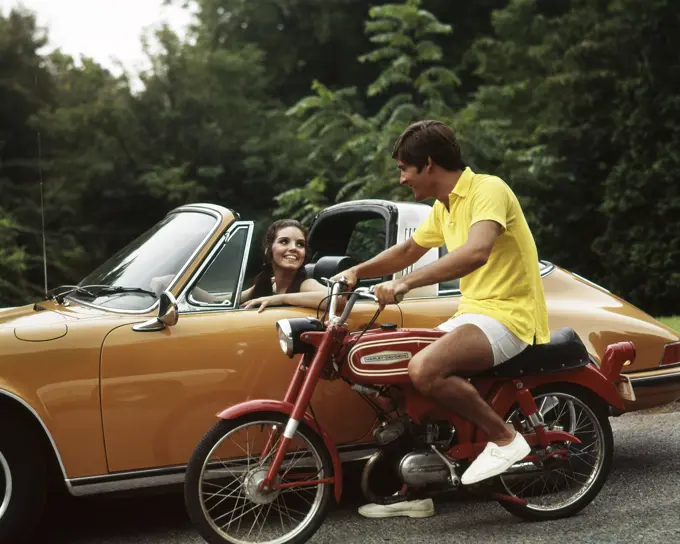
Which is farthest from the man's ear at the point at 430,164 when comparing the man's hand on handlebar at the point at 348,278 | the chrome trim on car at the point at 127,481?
the chrome trim on car at the point at 127,481

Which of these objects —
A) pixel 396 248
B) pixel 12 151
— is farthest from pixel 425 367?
pixel 12 151

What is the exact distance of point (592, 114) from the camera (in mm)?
16516

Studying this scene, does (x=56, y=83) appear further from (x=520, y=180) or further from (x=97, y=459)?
(x=97, y=459)

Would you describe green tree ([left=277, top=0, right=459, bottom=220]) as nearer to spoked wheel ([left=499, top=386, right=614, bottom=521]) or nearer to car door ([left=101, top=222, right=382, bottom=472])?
car door ([left=101, top=222, right=382, bottom=472])

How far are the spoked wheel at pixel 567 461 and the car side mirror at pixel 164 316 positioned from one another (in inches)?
66.6

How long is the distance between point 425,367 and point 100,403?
148cm

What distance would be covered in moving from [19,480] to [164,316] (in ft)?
A: 3.13

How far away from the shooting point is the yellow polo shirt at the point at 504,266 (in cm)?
443

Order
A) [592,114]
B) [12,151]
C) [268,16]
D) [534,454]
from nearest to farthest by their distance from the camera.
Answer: [534,454]
[592,114]
[12,151]
[268,16]

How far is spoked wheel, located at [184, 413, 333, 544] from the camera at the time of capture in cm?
420

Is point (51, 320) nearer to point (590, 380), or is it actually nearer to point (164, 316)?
point (164, 316)

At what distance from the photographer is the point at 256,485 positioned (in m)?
4.28

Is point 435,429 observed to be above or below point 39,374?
below

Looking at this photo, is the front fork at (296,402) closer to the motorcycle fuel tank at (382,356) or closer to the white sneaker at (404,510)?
the motorcycle fuel tank at (382,356)
